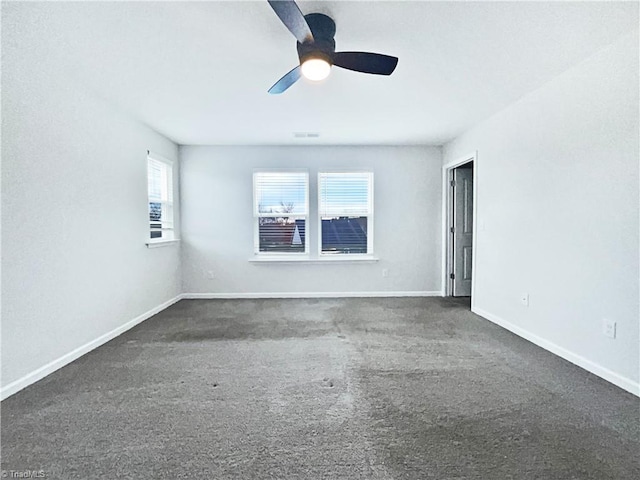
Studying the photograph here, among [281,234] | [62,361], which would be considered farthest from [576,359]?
[62,361]

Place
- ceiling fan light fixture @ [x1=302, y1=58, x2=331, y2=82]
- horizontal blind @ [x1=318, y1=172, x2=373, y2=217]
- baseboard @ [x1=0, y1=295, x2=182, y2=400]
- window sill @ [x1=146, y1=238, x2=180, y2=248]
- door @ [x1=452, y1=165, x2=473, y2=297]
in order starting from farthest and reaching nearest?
horizontal blind @ [x1=318, y1=172, x2=373, y2=217] < door @ [x1=452, y1=165, x2=473, y2=297] < window sill @ [x1=146, y1=238, x2=180, y2=248] < baseboard @ [x1=0, y1=295, x2=182, y2=400] < ceiling fan light fixture @ [x1=302, y1=58, x2=331, y2=82]

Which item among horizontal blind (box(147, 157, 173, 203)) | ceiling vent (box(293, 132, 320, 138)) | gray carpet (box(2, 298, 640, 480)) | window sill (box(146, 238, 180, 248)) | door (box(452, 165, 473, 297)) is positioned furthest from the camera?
door (box(452, 165, 473, 297))

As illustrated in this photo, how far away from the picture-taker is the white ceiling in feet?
6.72

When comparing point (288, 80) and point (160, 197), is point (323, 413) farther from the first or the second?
point (160, 197)

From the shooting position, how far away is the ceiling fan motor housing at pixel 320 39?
210cm

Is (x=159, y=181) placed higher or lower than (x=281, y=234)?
higher

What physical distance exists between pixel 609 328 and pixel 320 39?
9.35ft

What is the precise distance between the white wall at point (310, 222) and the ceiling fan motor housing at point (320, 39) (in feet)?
10.7

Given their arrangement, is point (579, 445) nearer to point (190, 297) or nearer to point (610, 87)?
point (610, 87)

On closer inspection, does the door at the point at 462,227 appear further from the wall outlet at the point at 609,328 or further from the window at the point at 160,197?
the window at the point at 160,197

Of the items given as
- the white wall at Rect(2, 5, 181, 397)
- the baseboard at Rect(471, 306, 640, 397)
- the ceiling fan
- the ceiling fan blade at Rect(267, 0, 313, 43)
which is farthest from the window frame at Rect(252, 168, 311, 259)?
the ceiling fan blade at Rect(267, 0, 313, 43)

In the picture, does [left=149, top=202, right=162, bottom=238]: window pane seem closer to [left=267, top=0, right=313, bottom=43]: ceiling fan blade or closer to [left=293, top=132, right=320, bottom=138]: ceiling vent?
[left=293, top=132, right=320, bottom=138]: ceiling vent

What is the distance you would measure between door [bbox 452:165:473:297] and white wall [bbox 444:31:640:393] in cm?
139

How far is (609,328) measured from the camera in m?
2.53
